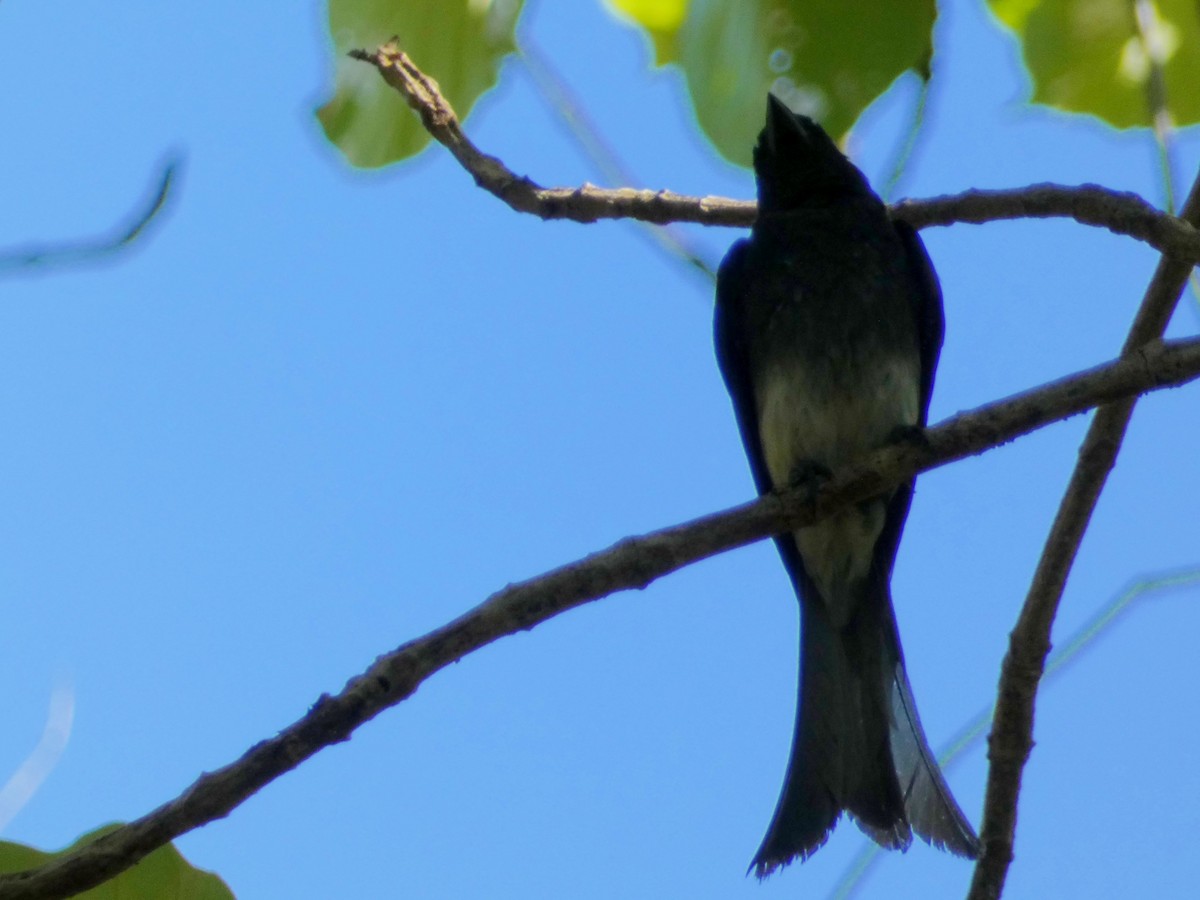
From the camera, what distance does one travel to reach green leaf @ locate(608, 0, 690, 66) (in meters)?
2.21

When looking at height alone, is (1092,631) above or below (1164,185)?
below

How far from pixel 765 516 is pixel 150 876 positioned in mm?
1071

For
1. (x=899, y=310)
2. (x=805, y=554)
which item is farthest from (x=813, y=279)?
(x=805, y=554)

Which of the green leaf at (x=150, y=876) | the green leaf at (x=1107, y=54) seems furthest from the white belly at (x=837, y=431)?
the green leaf at (x=150, y=876)

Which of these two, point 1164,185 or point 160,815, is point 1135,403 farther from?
point 160,815

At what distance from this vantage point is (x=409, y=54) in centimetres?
236

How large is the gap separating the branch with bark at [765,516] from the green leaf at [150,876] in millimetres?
47

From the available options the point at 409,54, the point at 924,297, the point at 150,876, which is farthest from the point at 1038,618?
the point at 150,876

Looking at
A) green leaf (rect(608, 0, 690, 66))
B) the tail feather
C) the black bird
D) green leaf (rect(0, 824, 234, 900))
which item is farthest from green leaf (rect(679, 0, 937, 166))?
the tail feather

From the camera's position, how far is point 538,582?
1866 mm

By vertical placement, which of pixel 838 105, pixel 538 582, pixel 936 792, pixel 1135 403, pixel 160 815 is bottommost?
pixel 160 815

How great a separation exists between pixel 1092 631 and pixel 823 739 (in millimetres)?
718

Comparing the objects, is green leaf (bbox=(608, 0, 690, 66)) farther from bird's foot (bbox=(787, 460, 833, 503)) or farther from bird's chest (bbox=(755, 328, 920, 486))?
bird's chest (bbox=(755, 328, 920, 486))

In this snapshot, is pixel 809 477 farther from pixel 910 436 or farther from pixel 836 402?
pixel 836 402
